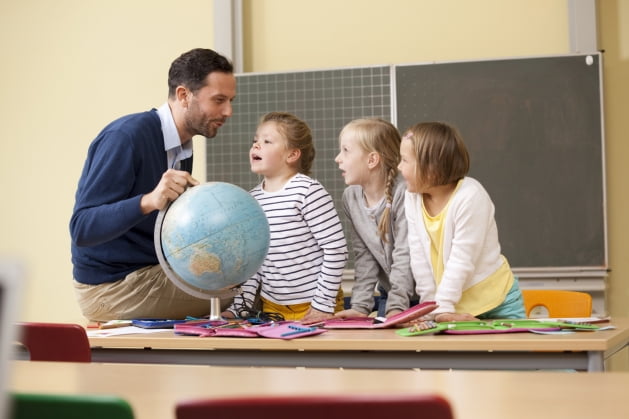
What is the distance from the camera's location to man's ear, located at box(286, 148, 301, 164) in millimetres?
3201

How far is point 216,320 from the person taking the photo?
103 inches

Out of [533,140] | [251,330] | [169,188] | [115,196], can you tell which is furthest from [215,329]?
[533,140]

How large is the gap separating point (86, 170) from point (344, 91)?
2.33 meters

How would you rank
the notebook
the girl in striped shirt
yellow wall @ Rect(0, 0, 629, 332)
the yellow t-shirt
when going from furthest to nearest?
yellow wall @ Rect(0, 0, 629, 332), the girl in striped shirt, the yellow t-shirt, the notebook

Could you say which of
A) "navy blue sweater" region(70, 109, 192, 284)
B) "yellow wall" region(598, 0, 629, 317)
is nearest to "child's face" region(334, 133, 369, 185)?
"navy blue sweater" region(70, 109, 192, 284)

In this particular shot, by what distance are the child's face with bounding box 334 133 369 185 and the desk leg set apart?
134cm

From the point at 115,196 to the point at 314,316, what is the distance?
2.64 ft

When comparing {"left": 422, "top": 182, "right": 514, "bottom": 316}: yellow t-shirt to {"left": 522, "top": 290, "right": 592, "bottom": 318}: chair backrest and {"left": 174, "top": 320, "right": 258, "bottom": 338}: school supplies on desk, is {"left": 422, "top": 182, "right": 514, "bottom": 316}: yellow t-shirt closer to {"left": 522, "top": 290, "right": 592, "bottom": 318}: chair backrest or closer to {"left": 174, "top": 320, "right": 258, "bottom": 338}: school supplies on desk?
{"left": 522, "top": 290, "right": 592, "bottom": 318}: chair backrest

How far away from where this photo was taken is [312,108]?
Answer: 4949 mm

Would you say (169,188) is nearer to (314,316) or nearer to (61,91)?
(314,316)

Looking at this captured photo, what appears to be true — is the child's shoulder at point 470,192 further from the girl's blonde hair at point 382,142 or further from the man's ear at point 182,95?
the man's ear at point 182,95

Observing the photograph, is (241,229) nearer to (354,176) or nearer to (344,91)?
(354,176)

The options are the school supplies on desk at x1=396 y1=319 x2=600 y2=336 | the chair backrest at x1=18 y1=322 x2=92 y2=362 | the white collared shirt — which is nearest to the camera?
the chair backrest at x1=18 y1=322 x2=92 y2=362

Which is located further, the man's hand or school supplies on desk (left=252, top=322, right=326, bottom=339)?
Result: the man's hand
